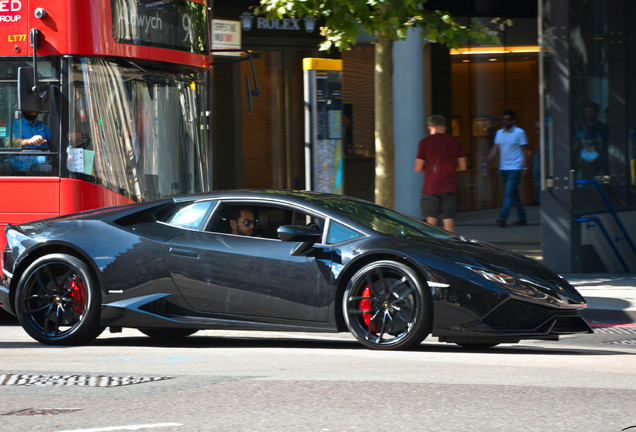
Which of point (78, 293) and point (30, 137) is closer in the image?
point (78, 293)

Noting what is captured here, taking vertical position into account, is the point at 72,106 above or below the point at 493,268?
above

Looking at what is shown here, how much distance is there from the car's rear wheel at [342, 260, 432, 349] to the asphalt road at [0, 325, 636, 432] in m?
0.14

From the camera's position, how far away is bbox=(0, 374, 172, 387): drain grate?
21.0 ft

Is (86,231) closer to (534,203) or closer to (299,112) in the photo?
(299,112)

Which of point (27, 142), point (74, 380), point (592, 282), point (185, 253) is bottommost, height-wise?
point (592, 282)

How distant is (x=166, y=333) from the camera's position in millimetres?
9070

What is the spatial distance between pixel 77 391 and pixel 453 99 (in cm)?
1708

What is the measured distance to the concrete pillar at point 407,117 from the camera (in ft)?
59.7

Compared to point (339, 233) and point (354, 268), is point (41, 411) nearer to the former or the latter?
point (354, 268)

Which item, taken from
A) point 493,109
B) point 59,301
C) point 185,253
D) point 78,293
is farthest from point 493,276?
point 493,109

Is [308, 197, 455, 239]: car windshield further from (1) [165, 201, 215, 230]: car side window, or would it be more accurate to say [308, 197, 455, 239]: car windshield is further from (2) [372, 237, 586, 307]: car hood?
(1) [165, 201, 215, 230]: car side window

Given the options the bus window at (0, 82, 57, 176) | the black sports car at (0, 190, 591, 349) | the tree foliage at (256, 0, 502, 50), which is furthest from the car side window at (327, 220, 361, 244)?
the tree foliage at (256, 0, 502, 50)

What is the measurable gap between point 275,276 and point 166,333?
162 centimetres

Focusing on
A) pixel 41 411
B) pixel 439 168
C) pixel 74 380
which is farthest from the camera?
pixel 439 168
